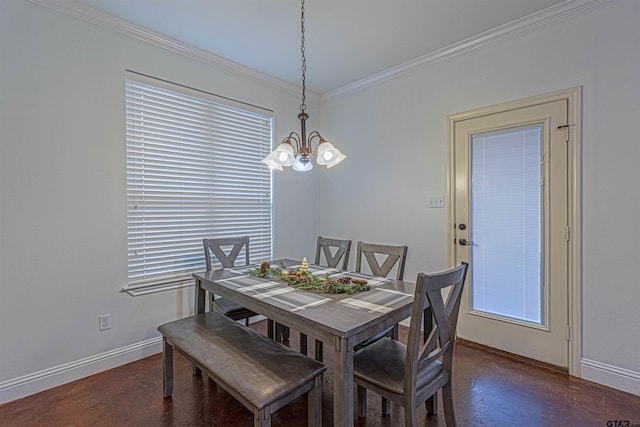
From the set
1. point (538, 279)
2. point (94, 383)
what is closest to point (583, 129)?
point (538, 279)

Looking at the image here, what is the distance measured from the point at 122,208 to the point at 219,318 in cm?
120

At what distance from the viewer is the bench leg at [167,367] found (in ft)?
6.30

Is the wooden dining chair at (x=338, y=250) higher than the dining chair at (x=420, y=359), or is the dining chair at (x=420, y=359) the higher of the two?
the wooden dining chair at (x=338, y=250)

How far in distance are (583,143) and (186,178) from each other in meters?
3.19

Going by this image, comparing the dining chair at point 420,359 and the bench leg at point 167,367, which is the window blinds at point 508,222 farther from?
the bench leg at point 167,367

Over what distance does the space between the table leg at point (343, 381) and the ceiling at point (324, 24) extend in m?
2.22

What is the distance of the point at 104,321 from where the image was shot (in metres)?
2.31

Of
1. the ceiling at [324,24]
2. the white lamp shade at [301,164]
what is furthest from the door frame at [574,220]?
the white lamp shade at [301,164]

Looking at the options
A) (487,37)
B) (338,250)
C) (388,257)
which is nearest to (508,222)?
(388,257)

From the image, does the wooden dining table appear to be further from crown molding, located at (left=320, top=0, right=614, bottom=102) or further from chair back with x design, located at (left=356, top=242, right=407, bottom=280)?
crown molding, located at (left=320, top=0, right=614, bottom=102)

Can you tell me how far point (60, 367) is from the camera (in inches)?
83.0

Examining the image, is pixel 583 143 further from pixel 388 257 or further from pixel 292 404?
pixel 292 404

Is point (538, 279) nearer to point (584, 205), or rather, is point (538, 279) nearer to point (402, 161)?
point (584, 205)

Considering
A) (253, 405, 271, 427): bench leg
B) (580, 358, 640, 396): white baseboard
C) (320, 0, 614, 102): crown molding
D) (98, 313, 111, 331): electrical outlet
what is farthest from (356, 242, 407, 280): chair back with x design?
(98, 313, 111, 331): electrical outlet
